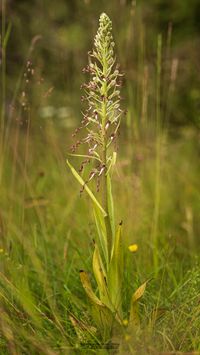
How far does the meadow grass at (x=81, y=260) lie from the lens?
2369 millimetres

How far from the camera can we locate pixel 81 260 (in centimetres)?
307

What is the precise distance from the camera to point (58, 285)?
9.75 ft

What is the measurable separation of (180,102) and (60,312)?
10.7ft

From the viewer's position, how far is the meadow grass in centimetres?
237

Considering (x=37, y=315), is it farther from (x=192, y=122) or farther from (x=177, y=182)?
(x=192, y=122)

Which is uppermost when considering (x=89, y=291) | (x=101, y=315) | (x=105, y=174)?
(x=105, y=174)

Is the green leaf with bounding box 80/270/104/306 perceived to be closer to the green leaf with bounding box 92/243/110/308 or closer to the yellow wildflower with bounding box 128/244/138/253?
the green leaf with bounding box 92/243/110/308

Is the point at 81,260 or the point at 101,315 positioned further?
the point at 81,260

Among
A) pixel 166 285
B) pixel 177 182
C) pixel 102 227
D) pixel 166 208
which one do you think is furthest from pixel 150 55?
pixel 102 227

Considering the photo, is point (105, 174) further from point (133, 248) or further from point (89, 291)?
point (133, 248)

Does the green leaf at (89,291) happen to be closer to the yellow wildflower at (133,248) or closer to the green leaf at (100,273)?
the green leaf at (100,273)

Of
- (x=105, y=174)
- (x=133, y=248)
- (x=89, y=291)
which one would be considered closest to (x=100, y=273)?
(x=89, y=291)

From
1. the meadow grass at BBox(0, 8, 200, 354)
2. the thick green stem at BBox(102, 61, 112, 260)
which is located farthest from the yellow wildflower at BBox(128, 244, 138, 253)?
the thick green stem at BBox(102, 61, 112, 260)

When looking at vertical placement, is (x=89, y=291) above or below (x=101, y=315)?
above
